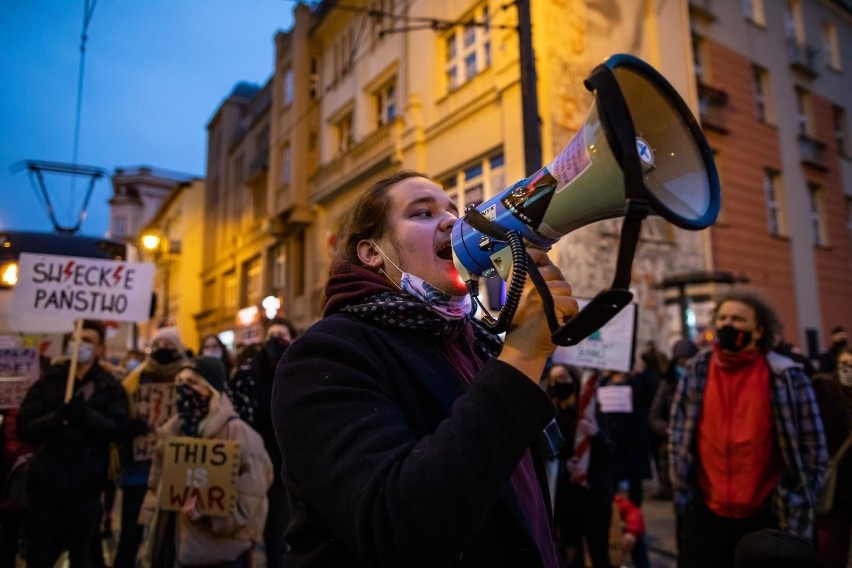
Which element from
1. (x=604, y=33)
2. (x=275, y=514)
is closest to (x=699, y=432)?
(x=275, y=514)

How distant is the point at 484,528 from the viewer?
1.18 m

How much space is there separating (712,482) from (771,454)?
0.33 meters

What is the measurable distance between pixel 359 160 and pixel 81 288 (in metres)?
11.4

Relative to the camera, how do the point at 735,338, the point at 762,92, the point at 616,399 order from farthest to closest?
1. the point at 762,92
2. the point at 616,399
3. the point at 735,338

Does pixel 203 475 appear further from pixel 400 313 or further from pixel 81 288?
pixel 400 313

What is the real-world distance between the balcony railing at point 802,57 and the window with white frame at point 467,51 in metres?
9.59

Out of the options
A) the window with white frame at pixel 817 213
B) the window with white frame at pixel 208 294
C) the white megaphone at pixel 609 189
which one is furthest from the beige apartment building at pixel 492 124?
the window with white frame at pixel 208 294

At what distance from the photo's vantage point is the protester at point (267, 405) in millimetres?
4535

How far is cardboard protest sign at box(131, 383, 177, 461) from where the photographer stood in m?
4.78

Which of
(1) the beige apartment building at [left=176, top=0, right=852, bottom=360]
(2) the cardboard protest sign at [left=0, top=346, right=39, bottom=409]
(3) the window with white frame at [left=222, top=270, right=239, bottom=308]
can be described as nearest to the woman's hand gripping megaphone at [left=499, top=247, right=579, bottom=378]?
(2) the cardboard protest sign at [left=0, top=346, right=39, bottom=409]

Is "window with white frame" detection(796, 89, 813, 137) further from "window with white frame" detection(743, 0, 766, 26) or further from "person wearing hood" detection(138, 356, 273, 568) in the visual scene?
"person wearing hood" detection(138, 356, 273, 568)

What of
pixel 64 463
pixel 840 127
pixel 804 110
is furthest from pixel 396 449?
pixel 840 127

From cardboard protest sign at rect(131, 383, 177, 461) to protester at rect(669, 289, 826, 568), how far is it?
3943 mm

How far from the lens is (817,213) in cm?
1617
